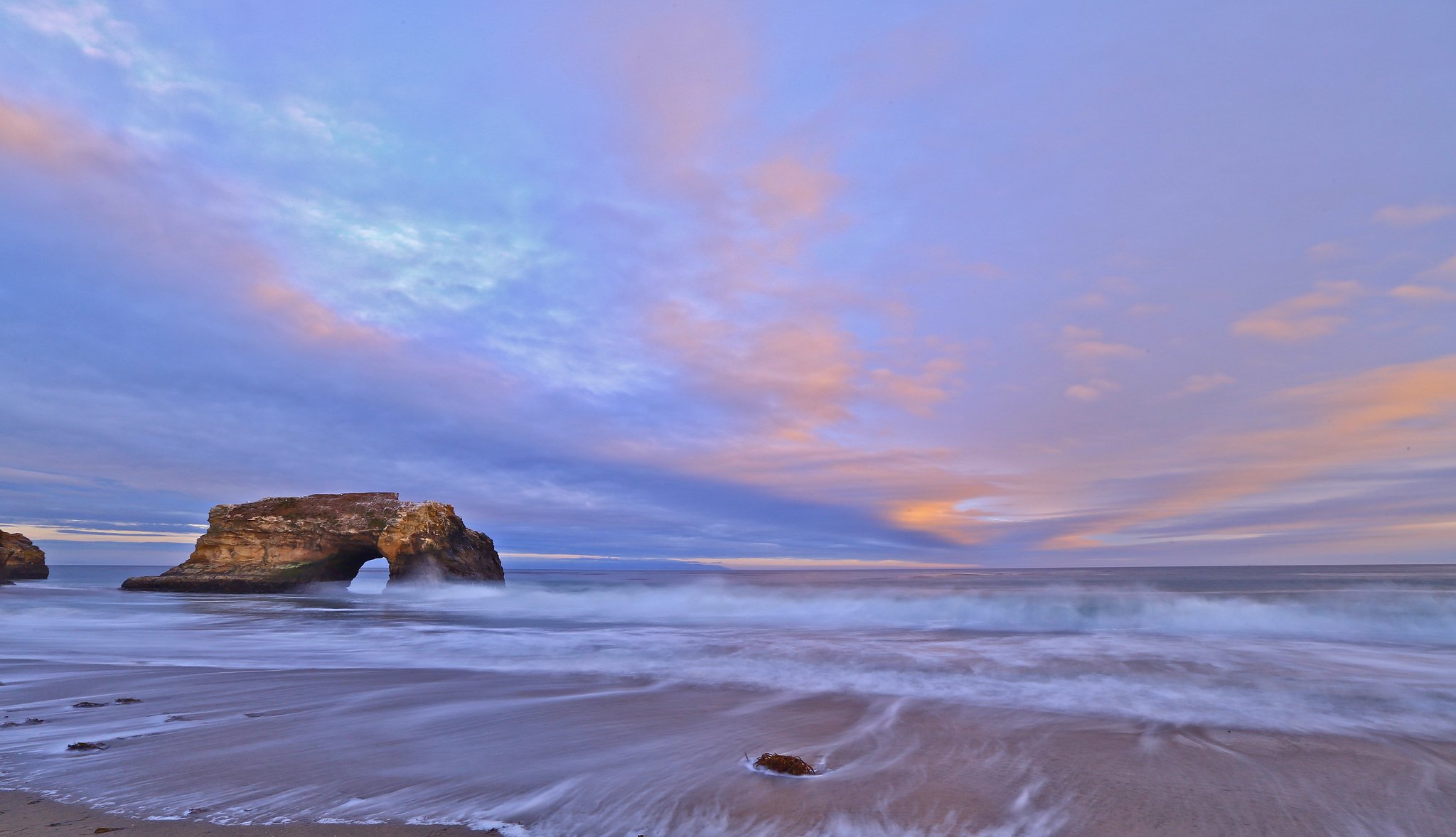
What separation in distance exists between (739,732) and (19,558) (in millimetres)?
51561

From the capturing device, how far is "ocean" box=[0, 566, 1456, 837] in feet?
11.6

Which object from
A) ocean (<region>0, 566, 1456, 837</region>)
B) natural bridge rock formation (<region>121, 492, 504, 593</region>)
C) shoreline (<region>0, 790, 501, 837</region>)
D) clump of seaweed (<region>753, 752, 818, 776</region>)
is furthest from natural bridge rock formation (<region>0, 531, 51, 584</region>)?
clump of seaweed (<region>753, 752, 818, 776</region>)

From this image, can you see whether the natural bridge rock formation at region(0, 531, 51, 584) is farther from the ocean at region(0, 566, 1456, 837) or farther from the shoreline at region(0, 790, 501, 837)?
the shoreline at region(0, 790, 501, 837)

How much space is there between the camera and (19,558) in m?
36.3

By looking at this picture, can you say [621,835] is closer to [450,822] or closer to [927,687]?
[450,822]

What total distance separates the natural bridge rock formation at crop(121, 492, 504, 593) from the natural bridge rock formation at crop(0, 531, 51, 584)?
34.0 ft

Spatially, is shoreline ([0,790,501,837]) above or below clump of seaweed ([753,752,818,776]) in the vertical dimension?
above

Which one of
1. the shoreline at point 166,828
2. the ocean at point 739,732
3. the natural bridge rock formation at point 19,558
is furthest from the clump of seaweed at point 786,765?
the natural bridge rock formation at point 19,558

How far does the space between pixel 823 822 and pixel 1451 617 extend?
81.2 ft

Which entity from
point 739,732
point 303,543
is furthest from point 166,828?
point 303,543

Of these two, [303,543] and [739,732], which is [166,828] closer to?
[739,732]

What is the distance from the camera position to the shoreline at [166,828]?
122 inches

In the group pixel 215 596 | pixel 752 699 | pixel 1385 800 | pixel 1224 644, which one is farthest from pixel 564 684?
pixel 215 596

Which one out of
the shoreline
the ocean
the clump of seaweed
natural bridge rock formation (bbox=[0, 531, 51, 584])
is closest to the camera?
the shoreline
